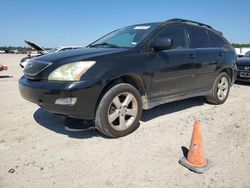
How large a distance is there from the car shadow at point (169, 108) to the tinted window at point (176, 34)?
1.36m

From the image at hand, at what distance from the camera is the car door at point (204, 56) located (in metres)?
5.45

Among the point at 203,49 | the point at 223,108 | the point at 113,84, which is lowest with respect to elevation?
the point at 223,108

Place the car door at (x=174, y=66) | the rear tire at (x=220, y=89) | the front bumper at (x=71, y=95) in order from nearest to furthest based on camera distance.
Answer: the front bumper at (x=71, y=95), the car door at (x=174, y=66), the rear tire at (x=220, y=89)

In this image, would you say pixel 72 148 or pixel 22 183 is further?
pixel 72 148

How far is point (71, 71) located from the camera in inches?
144

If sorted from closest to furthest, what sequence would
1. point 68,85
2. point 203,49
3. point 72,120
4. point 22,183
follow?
point 22,183 < point 68,85 < point 72,120 < point 203,49

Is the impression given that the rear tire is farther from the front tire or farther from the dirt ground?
the front tire

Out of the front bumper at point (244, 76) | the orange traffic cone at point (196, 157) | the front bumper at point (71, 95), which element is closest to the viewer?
the orange traffic cone at point (196, 157)

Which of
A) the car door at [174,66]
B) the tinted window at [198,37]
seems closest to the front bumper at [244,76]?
the tinted window at [198,37]

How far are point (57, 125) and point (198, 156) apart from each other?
96.3 inches

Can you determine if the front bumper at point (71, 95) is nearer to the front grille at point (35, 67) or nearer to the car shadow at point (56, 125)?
the front grille at point (35, 67)

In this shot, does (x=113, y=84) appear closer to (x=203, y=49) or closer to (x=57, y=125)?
(x=57, y=125)

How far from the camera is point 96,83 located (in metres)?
3.67

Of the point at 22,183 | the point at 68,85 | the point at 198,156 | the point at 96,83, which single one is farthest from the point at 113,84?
the point at 22,183
